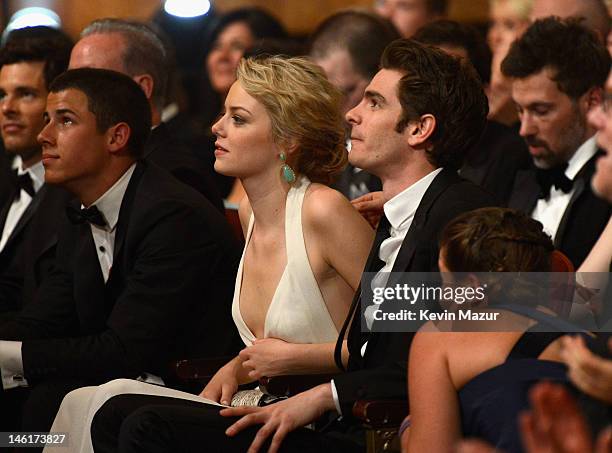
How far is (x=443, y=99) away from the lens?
3.33 meters

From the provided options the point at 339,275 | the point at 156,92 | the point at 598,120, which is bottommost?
the point at 339,275

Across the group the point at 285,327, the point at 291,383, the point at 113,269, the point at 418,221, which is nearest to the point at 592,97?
the point at 418,221

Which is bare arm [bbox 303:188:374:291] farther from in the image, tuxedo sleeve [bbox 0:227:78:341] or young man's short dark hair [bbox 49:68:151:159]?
tuxedo sleeve [bbox 0:227:78:341]

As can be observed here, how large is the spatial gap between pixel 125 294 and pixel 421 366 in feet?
4.65

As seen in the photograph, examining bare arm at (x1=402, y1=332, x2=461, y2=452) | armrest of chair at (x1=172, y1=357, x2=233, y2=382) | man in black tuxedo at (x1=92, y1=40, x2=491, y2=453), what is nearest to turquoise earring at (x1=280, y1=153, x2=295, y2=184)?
man in black tuxedo at (x1=92, y1=40, x2=491, y2=453)

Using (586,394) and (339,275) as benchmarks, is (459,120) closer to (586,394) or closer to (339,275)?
(339,275)

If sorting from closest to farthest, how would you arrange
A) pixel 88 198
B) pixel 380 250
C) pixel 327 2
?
pixel 380 250 < pixel 88 198 < pixel 327 2

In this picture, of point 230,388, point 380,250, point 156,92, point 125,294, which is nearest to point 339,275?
point 380,250

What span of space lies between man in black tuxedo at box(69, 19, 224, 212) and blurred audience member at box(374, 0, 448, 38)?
182 centimetres

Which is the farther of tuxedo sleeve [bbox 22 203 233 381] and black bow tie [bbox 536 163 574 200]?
black bow tie [bbox 536 163 574 200]

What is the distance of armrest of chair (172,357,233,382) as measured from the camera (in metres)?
3.55

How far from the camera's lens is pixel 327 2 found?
845 centimetres

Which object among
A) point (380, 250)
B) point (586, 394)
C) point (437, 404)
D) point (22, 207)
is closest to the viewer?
point (586, 394)

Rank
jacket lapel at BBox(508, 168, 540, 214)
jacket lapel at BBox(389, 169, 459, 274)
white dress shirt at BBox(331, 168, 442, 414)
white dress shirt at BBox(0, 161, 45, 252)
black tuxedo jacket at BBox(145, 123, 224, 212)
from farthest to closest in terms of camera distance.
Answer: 1. white dress shirt at BBox(0, 161, 45, 252)
2. black tuxedo jacket at BBox(145, 123, 224, 212)
3. jacket lapel at BBox(508, 168, 540, 214)
4. white dress shirt at BBox(331, 168, 442, 414)
5. jacket lapel at BBox(389, 169, 459, 274)
